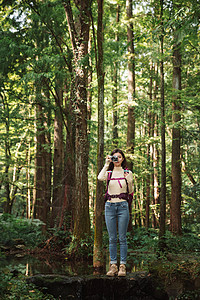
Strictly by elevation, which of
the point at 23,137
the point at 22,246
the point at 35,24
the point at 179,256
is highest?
the point at 35,24

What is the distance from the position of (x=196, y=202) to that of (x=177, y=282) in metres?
9.68

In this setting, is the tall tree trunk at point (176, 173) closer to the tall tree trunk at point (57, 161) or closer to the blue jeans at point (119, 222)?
the tall tree trunk at point (57, 161)

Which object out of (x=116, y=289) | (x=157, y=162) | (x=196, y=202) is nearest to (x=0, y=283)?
(x=116, y=289)

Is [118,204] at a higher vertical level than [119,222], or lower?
higher

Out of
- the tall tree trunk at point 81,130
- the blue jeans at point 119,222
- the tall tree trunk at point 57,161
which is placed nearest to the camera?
the blue jeans at point 119,222

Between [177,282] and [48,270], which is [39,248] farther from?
[177,282]

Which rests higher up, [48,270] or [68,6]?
[68,6]

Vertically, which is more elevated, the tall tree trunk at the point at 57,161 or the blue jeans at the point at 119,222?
the tall tree trunk at the point at 57,161

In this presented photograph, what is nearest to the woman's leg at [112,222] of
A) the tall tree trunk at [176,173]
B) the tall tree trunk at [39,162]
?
the tall tree trunk at [176,173]

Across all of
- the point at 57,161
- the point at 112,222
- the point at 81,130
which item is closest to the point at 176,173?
the point at 57,161

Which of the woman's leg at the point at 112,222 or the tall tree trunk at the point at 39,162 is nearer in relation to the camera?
the woman's leg at the point at 112,222

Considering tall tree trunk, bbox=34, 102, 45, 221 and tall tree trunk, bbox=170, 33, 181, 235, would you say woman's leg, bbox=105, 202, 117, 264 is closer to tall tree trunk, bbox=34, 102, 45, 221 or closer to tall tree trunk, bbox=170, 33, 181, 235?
tall tree trunk, bbox=170, 33, 181, 235

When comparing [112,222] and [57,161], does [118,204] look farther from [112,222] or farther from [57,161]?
[57,161]

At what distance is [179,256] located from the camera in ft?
24.0
